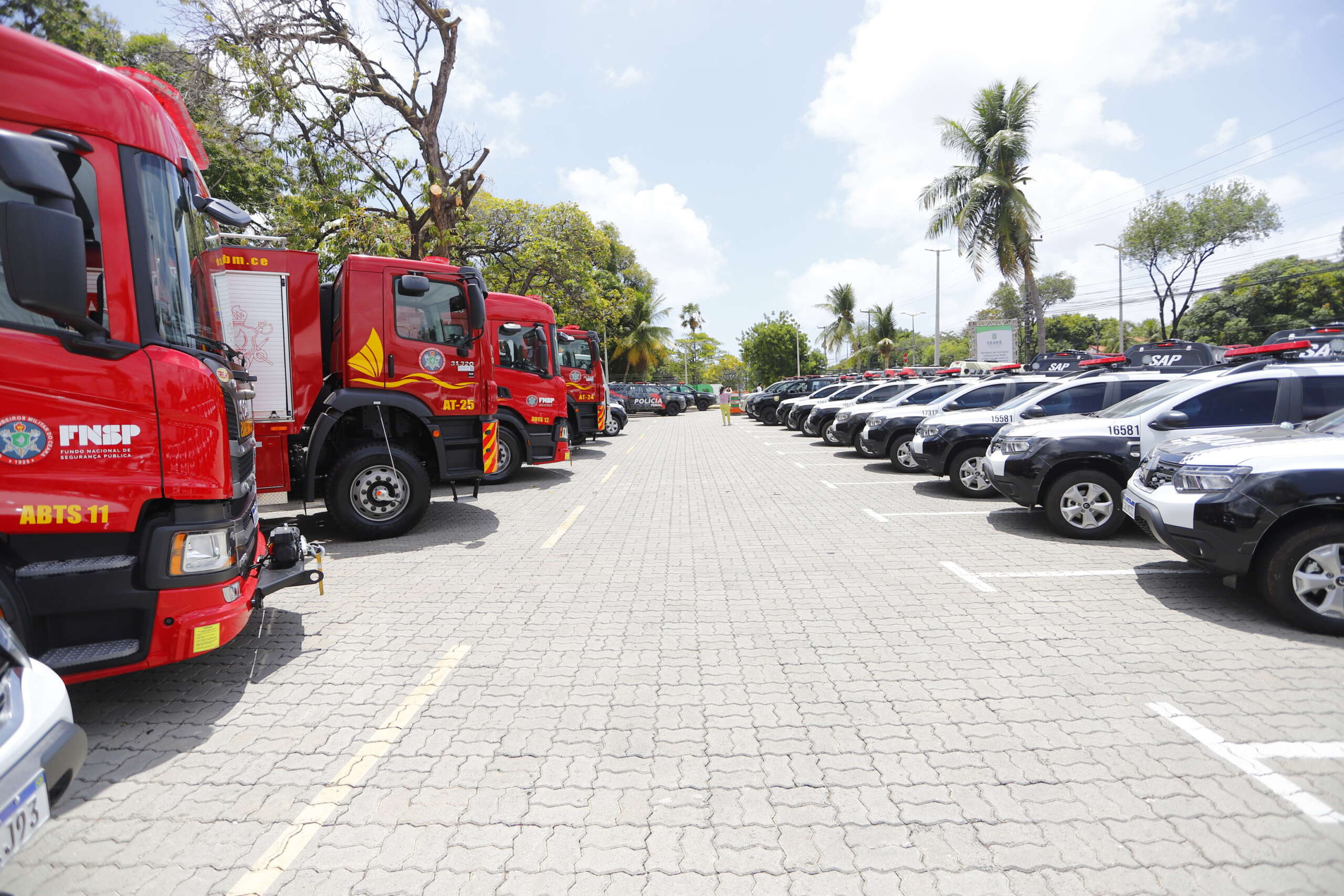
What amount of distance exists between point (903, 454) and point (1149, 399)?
17.6 ft

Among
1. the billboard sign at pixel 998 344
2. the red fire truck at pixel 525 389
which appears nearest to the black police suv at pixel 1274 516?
the red fire truck at pixel 525 389

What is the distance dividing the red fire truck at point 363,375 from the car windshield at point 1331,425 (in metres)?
7.63

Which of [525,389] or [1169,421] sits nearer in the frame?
[1169,421]

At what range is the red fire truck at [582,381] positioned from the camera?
17.0 m

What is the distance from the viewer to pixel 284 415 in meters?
7.32

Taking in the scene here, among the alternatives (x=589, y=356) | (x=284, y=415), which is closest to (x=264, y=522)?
(x=284, y=415)

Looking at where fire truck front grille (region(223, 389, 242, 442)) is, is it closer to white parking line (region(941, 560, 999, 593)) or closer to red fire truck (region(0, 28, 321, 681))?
red fire truck (region(0, 28, 321, 681))

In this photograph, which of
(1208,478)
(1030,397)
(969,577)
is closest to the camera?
(1208,478)

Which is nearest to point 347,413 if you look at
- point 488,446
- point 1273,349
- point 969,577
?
point 488,446

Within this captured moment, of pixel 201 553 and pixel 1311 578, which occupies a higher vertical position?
pixel 201 553

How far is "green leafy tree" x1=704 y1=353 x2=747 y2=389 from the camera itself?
8894 centimetres

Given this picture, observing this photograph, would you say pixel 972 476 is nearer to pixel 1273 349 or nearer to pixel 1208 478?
pixel 1273 349

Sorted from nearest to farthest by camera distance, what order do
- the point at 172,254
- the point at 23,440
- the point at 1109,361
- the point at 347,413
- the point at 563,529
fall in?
1. the point at 23,440
2. the point at 172,254
3. the point at 347,413
4. the point at 563,529
5. the point at 1109,361

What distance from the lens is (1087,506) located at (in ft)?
24.5
